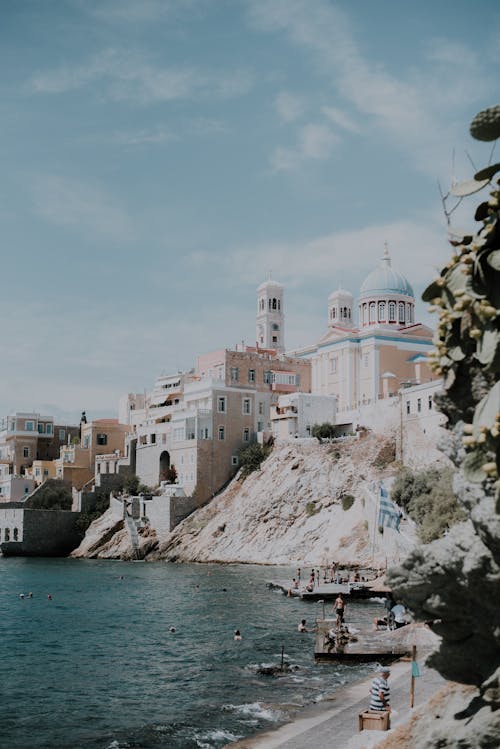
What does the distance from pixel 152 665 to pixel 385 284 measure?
187 ft

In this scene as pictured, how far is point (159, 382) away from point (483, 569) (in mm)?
84700

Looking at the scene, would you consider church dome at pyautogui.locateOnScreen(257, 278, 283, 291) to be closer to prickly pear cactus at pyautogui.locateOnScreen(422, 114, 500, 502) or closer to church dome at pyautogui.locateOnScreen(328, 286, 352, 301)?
church dome at pyautogui.locateOnScreen(328, 286, 352, 301)

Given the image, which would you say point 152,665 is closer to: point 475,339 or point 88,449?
point 475,339

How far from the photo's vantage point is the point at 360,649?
27094mm

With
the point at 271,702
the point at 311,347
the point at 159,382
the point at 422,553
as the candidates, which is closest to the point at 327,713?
the point at 271,702

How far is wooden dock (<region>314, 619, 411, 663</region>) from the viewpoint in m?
26.4

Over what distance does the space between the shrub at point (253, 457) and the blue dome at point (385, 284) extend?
1739 centimetres

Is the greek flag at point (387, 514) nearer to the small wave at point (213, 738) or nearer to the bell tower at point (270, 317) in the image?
the small wave at point (213, 738)

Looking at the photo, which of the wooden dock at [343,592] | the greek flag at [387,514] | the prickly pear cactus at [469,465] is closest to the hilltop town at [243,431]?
the wooden dock at [343,592]

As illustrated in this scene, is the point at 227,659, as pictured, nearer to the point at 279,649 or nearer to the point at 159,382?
the point at 279,649

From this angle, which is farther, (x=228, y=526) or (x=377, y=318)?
(x=377, y=318)

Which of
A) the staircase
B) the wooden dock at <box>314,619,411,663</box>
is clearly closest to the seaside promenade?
the wooden dock at <box>314,619,411,663</box>

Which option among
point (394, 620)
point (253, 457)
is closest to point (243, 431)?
point (253, 457)

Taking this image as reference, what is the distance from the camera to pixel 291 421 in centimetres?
7581
